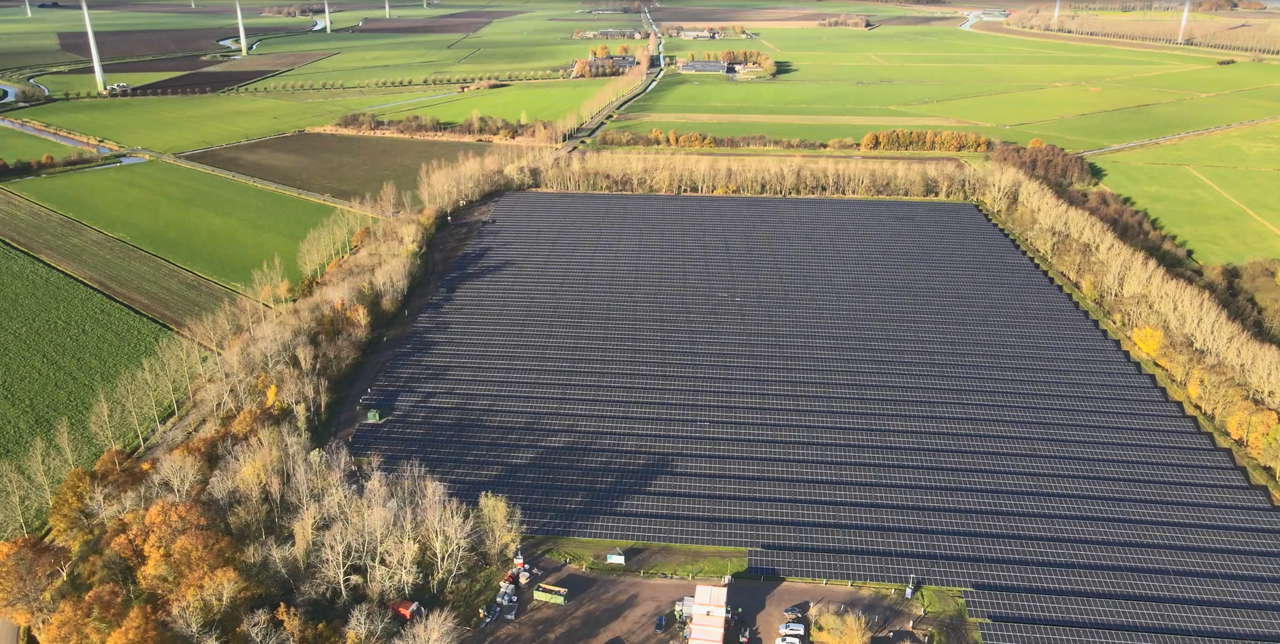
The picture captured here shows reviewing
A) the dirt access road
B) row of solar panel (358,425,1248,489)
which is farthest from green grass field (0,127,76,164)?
the dirt access road

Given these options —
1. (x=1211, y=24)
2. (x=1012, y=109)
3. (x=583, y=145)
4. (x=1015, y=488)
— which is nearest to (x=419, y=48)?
(x=583, y=145)

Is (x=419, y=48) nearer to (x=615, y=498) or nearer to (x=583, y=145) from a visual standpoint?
(x=583, y=145)

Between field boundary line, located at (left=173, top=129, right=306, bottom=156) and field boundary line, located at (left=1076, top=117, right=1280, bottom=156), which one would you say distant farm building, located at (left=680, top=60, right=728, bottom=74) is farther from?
field boundary line, located at (left=173, top=129, right=306, bottom=156)

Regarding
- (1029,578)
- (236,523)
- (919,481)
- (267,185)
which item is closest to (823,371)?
(919,481)

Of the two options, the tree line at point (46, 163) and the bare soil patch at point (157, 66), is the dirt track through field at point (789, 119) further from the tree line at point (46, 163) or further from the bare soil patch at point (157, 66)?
the bare soil patch at point (157, 66)

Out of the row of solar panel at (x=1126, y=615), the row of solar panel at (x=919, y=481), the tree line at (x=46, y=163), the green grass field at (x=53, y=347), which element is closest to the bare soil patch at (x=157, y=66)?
the tree line at (x=46, y=163)

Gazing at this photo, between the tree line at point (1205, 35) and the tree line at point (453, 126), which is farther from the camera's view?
the tree line at point (1205, 35)
